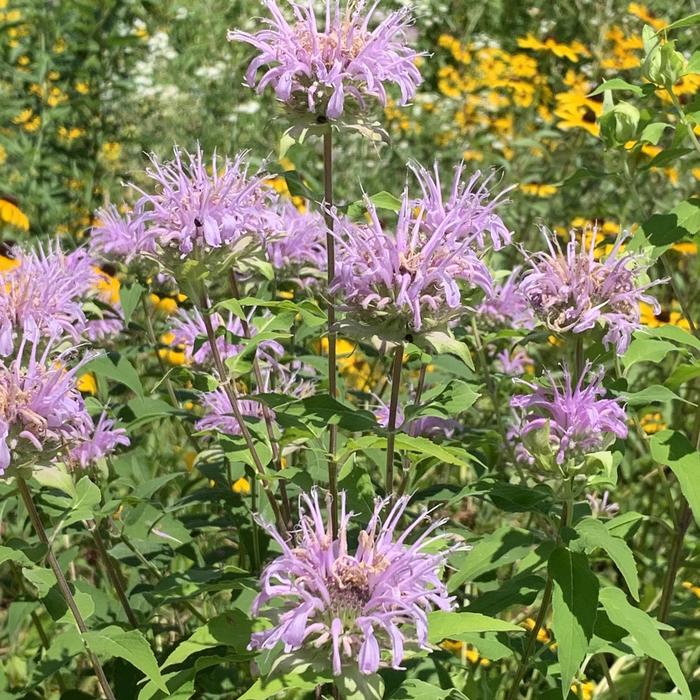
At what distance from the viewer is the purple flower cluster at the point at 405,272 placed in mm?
1479

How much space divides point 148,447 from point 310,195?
→ 1.85 meters

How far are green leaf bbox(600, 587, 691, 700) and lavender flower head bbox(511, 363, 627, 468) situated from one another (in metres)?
0.22

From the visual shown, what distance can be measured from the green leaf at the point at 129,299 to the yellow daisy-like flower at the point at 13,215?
1689mm

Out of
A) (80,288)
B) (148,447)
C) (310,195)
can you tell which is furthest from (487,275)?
(148,447)

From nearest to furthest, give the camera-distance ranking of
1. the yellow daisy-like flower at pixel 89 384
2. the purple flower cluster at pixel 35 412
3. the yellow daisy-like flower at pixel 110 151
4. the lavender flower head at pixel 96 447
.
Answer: the purple flower cluster at pixel 35 412
the lavender flower head at pixel 96 447
the yellow daisy-like flower at pixel 89 384
the yellow daisy-like flower at pixel 110 151

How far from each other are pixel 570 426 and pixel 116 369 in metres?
1.00

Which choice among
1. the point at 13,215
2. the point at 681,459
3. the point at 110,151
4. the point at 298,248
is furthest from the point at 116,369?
the point at 110,151

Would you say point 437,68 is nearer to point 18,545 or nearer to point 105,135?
point 105,135

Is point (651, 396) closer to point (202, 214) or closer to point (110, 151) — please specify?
point (202, 214)

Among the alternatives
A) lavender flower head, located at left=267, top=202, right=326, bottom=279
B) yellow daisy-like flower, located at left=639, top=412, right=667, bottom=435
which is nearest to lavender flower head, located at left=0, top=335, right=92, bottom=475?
lavender flower head, located at left=267, top=202, right=326, bottom=279

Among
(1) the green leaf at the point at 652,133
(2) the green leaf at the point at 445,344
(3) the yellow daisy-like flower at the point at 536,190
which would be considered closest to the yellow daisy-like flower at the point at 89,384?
(2) the green leaf at the point at 445,344

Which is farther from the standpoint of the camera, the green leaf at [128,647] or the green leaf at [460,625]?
the green leaf at [128,647]

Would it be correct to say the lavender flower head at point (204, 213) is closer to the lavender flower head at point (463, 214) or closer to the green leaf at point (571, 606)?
the lavender flower head at point (463, 214)

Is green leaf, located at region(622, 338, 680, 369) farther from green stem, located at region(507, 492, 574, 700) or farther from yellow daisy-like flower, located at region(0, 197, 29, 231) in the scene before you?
yellow daisy-like flower, located at region(0, 197, 29, 231)
